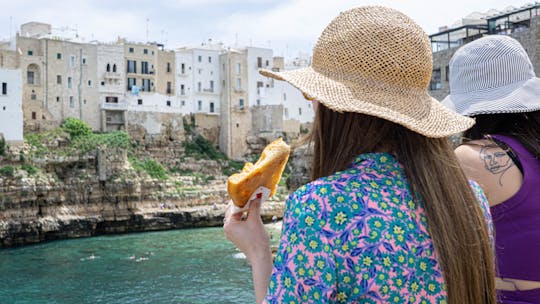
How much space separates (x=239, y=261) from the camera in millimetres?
26188

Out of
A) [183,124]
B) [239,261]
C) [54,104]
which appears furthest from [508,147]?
[183,124]

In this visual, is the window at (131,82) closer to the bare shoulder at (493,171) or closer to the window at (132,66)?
the window at (132,66)

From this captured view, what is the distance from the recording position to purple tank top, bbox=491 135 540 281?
2338 millimetres

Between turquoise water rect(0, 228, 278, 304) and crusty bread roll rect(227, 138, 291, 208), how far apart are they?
58.1ft

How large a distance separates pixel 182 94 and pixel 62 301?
31930mm

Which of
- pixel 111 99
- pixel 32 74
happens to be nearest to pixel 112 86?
pixel 111 99

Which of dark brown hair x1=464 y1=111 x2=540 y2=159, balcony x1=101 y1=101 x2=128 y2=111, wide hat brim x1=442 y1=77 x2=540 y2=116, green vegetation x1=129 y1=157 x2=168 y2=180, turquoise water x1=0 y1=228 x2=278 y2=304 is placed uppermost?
balcony x1=101 y1=101 x2=128 y2=111

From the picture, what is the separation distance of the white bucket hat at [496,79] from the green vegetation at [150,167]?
39.0 metres

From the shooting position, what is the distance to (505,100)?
8.70 ft

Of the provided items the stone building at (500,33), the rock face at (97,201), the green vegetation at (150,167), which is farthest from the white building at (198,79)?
the stone building at (500,33)

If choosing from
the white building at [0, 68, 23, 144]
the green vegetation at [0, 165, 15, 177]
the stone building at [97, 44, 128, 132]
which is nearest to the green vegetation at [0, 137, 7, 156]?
the white building at [0, 68, 23, 144]

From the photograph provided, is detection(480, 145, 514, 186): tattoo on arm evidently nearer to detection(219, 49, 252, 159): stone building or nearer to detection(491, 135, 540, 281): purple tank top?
detection(491, 135, 540, 281): purple tank top

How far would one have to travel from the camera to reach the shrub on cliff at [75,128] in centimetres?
4109

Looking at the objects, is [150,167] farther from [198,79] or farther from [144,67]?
[198,79]
